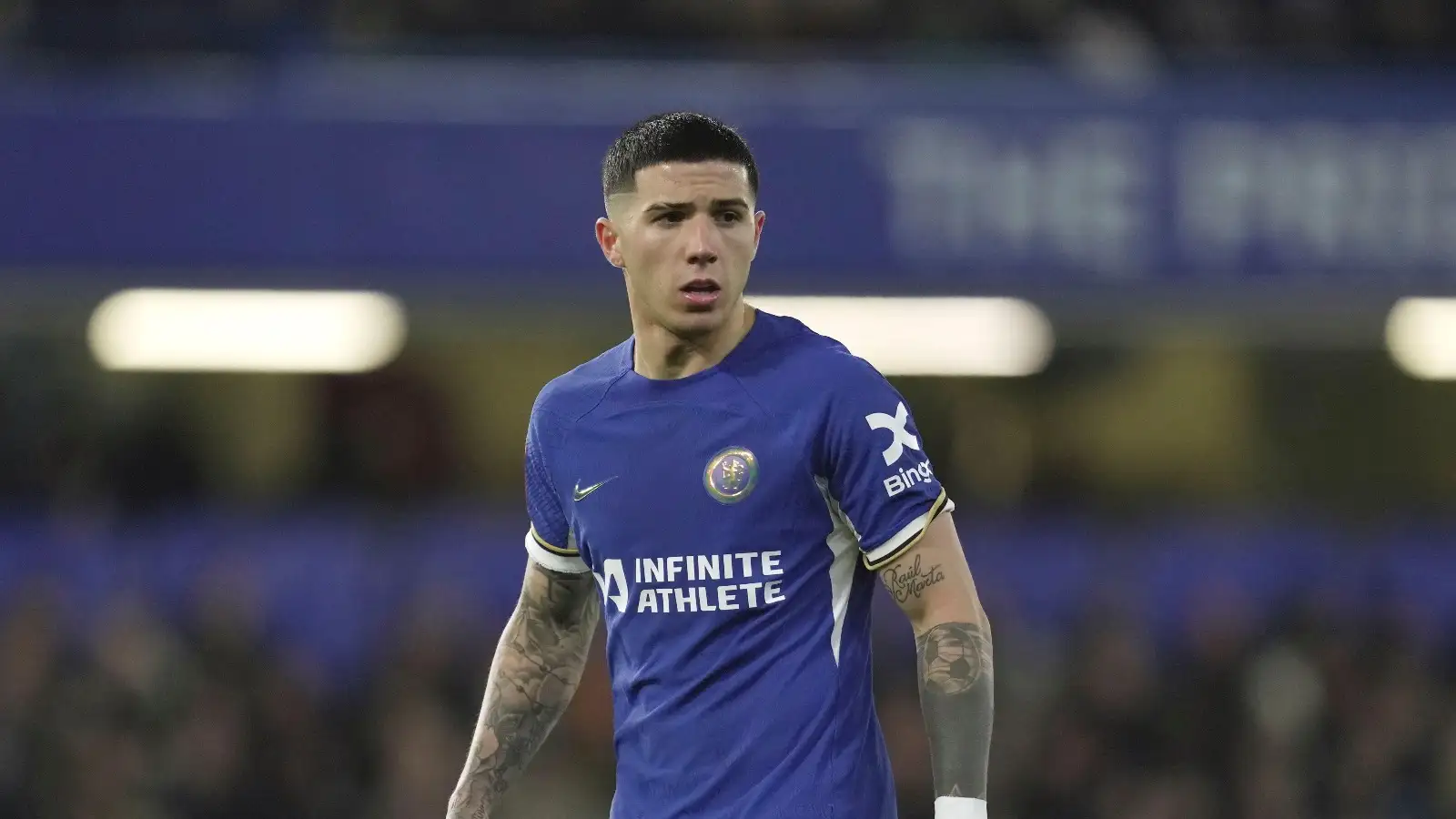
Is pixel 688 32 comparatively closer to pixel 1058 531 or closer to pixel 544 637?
pixel 1058 531

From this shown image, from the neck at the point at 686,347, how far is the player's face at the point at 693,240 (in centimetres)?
3

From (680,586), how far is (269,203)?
8.58 metres

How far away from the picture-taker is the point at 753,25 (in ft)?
41.7

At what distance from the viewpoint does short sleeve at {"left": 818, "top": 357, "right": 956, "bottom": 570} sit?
12.7ft

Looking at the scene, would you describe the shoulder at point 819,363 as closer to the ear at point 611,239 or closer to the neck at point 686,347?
the neck at point 686,347

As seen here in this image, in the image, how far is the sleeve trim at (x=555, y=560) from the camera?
446cm

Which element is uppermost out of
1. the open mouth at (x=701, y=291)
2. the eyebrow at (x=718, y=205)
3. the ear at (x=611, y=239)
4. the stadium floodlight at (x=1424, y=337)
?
the stadium floodlight at (x=1424, y=337)

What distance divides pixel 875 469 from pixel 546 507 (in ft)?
2.77

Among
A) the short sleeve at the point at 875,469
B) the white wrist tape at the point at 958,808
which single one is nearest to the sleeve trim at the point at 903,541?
the short sleeve at the point at 875,469

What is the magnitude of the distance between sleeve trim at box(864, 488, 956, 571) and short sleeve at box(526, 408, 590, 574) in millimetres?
735

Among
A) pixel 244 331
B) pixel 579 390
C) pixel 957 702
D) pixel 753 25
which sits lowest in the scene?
pixel 957 702

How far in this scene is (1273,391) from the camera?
50.2 feet

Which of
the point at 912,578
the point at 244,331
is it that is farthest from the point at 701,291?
→ the point at 244,331

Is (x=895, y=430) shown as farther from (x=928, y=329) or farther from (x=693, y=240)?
(x=928, y=329)
